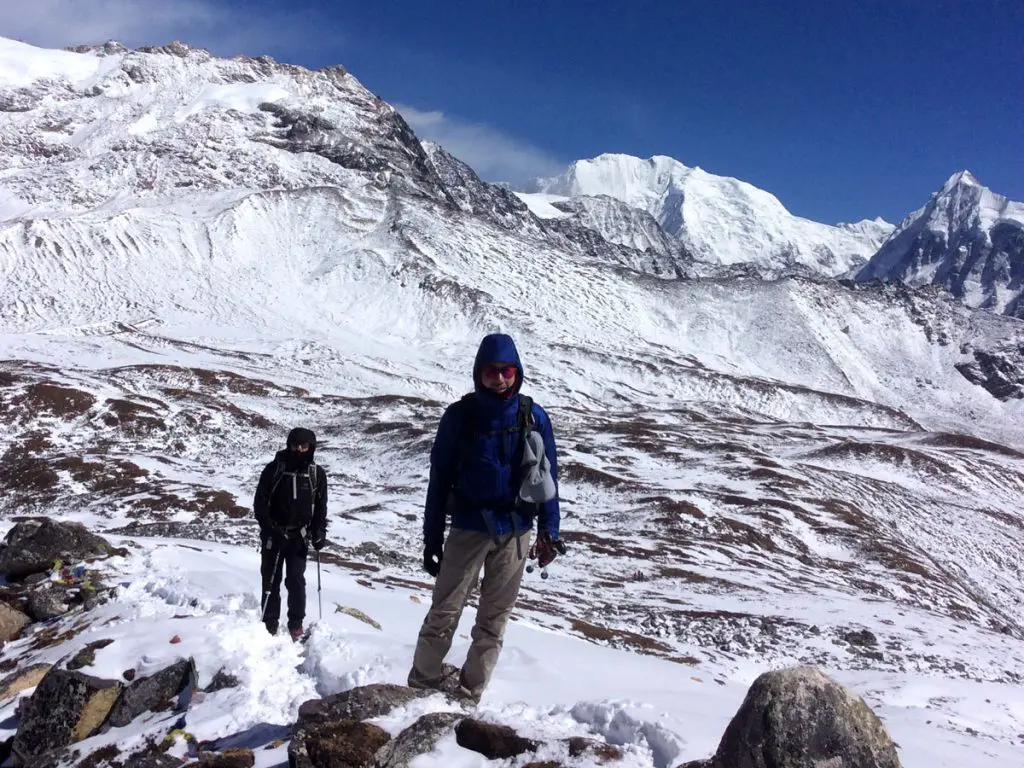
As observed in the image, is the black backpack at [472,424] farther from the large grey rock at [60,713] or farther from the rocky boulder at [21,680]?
the rocky boulder at [21,680]

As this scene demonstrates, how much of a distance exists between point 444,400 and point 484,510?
84.7m

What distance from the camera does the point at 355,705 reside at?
625cm

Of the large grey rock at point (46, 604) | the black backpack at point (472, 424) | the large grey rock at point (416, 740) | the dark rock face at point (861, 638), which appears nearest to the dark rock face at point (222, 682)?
the large grey rock at point (416, 740)

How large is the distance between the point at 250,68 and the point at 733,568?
213507mm

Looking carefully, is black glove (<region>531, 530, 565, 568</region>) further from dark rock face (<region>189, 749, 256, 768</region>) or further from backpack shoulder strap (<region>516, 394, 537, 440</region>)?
dark rock face (<region>189, 749, 256, 768</region>)

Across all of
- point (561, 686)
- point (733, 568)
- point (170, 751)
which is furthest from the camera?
point (733, 568)

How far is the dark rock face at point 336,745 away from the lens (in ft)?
18.3

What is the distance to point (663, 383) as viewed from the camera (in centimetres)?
11762

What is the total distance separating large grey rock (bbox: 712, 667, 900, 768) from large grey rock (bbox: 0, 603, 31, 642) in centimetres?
1186

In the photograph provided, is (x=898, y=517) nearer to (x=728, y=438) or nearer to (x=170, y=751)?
(x=728, y=438)

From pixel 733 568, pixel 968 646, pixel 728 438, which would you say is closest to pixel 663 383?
pixel 728 438

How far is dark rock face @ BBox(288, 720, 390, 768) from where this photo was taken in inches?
220

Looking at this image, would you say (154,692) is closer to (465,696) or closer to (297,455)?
(297,455)

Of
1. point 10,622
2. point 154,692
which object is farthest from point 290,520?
point 10,622
